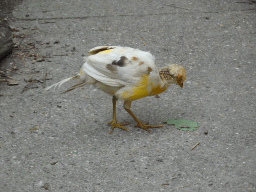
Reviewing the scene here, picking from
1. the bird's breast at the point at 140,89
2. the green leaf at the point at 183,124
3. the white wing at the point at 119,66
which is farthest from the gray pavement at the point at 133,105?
the white wing at the point at 119,66

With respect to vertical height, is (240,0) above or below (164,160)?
above

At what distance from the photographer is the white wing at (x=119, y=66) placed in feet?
12.6

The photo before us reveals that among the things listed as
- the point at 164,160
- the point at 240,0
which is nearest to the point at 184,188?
the point at 164,160

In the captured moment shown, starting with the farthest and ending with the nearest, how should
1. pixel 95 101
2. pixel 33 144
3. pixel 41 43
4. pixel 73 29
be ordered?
pixel 73 29 → pixel 41 43 → pixel 95 101 → pixel 33 144

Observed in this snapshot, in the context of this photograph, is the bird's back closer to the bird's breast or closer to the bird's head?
the bird's breast

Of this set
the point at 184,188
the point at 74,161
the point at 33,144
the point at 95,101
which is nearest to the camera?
the point at 184,188

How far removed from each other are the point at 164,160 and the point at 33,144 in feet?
5.30

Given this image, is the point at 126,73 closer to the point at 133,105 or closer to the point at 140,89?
the point at 140,89

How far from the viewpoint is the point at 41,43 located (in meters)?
6.16

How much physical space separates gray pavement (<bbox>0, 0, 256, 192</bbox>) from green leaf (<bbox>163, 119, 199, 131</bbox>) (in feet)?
0.33

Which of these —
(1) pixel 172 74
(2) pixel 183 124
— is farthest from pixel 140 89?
(2) pixel 183 124

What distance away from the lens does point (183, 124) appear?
433cm

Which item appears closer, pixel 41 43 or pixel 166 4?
pixel 41 43

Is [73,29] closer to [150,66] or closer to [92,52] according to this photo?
[92,52]
